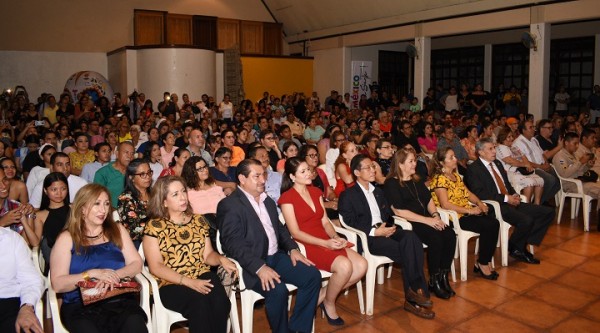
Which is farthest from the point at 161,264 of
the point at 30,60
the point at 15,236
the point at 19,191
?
the point at 30,60

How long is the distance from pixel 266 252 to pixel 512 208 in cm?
267

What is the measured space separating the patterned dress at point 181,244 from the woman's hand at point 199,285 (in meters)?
0.10

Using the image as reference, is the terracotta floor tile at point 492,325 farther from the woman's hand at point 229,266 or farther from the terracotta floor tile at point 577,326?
the woman's hand at point 229,266

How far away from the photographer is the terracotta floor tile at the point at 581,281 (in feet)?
14.4

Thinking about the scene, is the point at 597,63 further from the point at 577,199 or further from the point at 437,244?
the point at 437,244

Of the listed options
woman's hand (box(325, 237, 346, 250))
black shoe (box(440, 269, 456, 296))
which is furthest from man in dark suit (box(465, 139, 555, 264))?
woman's hand (box(325, 237, 346, 250))

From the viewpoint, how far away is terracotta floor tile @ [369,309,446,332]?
12.0 ft

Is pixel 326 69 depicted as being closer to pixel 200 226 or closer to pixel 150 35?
pixel 150 35

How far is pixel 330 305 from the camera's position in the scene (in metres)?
3.77

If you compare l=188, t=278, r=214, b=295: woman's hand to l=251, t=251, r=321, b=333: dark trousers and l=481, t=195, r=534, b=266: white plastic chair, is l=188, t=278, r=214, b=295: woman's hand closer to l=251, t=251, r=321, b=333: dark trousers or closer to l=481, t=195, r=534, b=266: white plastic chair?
l=251, t=251, r=321, b=333: dark trousers

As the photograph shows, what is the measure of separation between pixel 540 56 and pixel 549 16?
0.81 metres

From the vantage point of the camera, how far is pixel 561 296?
13.9 ft

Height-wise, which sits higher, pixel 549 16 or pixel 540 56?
pixel 549 16

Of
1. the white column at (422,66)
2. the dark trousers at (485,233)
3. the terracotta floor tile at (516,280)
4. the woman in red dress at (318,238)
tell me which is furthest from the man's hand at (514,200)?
the white column at (422,66)
